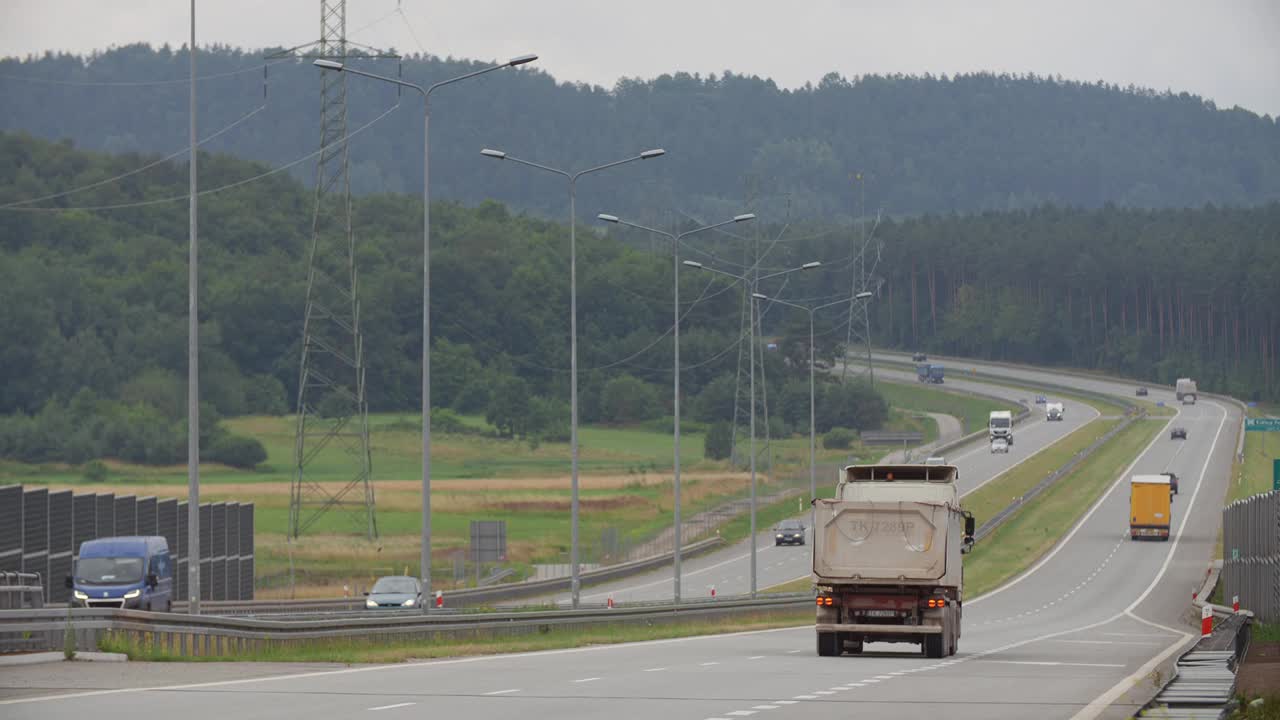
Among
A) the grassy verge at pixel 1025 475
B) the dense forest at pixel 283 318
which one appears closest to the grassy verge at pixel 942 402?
the dense forest at pixel 283 318

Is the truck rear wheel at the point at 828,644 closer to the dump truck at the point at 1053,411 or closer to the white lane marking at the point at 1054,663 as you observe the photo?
the white lane marking at the point at 1054,663

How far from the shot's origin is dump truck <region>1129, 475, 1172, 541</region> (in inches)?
3743

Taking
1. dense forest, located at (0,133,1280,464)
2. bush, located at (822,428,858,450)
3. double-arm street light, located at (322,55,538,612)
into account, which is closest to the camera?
double-arm street light, located at (322,55,538,612)

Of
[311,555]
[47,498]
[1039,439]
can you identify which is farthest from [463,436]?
[47,498]

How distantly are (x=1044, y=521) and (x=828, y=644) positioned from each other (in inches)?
2941

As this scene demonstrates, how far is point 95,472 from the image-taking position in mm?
125000

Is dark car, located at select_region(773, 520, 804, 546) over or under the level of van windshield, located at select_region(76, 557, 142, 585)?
under

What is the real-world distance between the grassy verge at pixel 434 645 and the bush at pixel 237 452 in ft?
294

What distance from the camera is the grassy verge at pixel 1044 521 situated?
89062 mm

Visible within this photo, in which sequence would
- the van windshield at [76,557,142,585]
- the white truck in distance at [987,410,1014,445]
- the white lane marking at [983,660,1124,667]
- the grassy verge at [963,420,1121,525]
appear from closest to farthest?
the white lane marking at [983,660,1124,667] → the van windshield at [76,557,142,585] → the grassy verge at [963,420,1121,525] → the white truck in distance at [987,410,1014,445]

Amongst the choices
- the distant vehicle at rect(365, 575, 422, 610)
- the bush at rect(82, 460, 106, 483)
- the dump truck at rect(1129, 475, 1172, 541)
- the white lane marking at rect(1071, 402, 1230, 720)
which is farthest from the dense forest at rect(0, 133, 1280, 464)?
the distant vehicle at rect(365, 575, 422, 610)

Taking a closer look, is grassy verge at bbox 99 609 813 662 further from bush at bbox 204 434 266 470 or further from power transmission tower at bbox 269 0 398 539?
bush at bbox 204 434 266 470

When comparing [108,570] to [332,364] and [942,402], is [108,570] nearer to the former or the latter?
[332,364]

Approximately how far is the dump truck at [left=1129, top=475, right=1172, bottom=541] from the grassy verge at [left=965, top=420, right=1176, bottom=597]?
486 cm
